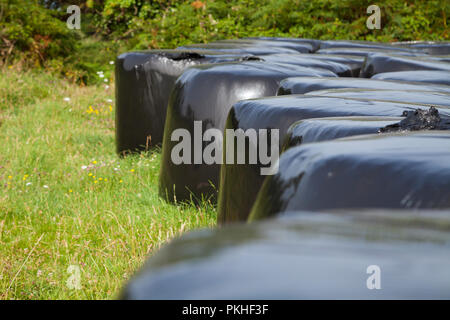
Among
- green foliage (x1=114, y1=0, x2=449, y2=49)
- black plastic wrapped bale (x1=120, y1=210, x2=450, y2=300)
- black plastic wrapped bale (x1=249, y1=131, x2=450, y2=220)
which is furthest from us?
green foliage (x1=114, y1=0, x2=449, y2=49)

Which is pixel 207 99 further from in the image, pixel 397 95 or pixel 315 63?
pixel 397 95

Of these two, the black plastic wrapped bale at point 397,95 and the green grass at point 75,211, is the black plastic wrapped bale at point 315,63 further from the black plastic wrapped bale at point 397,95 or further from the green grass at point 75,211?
the black plastic wrapped bale at point 397,95

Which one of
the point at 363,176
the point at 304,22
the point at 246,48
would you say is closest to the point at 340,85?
the point at 363,176

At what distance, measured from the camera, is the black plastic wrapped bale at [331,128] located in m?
1.50

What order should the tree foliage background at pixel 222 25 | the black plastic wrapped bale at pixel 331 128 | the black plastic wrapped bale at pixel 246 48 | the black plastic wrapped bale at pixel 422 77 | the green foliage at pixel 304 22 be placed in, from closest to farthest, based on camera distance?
1. the black plastic wrapped bale at pixel 331 128
2. the black plastic wrapped bale at pixel 422 77
3. the black plastic wrapped bale at pixel 246 48
4. the tree foliage background at pixel 222 25
5. the green foliage at pixel 304 22

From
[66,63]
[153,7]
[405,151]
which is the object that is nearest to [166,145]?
[405,151]

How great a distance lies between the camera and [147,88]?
15.2 ft

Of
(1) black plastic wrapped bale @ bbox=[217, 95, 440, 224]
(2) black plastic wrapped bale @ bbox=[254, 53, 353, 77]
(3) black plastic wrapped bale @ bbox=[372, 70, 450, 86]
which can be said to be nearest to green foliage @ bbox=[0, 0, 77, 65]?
(2) black plastic wrapped bale @ bbox=[254, 53, 353, 77]

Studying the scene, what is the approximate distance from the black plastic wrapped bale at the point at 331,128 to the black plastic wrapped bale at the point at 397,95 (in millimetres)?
505

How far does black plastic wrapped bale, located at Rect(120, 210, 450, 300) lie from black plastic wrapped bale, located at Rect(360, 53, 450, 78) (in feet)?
10.2

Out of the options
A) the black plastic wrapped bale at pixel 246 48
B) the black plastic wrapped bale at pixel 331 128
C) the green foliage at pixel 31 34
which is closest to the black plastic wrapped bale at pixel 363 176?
the black plastic wrapped bale at pixel 331 128

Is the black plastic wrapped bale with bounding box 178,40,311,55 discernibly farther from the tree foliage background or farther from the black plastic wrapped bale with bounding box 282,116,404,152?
the tree foliage background

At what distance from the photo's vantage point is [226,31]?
12.4 m

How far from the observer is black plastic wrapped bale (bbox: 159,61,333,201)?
10.3 feet
